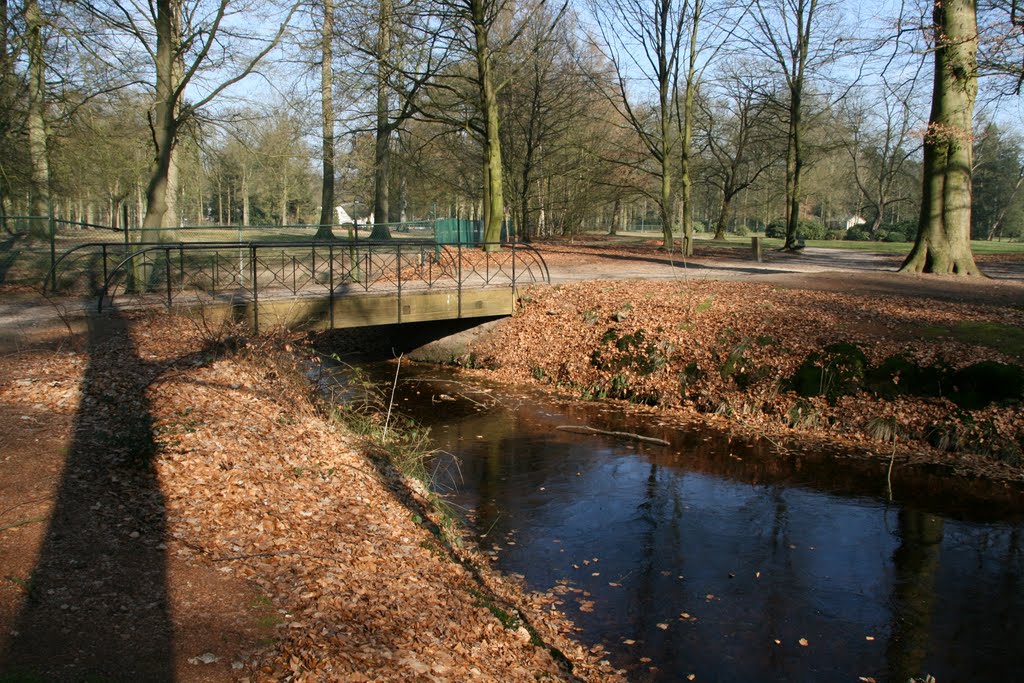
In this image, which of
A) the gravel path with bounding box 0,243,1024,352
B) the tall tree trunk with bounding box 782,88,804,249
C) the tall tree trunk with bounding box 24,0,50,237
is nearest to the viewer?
the gravel path with bounding box 0,243,1024,352

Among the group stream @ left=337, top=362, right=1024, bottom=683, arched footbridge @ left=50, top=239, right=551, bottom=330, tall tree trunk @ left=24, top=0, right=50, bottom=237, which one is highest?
tall tree trunk @ left=24, top=0, right=50, bottom=237

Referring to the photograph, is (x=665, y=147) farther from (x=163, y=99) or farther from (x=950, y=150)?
(x=163, y=99)

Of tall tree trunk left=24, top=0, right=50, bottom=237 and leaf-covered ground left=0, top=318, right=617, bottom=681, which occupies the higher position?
tall tree trunk left=24, top=0, right=50, bottom=237

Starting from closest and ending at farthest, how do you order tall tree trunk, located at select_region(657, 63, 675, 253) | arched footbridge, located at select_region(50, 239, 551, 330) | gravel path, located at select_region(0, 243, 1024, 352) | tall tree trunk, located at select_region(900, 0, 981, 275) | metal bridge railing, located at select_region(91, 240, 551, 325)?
gravel path, located at select_region(0, 243, 1024, 352) → arched footbridge, located at select_region(50, 239, 551, 330) → metal bridge railing, located at select_region(91, 240, 551, 325) → tall tree trunk, located at select_region(900, 0, 981, 275) → tall tree trunk, located at select_region(657, 63, 675, 253)

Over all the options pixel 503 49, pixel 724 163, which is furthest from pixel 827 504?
pixel 724 163

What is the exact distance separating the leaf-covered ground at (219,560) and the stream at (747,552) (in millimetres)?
909

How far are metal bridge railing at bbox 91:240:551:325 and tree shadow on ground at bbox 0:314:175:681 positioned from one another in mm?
5564

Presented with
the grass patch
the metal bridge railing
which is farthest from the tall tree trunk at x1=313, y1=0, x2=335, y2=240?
A: the grass patch

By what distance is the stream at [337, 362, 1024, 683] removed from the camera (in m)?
6.32

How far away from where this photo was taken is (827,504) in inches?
384

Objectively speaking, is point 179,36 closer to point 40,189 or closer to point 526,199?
point 40,189

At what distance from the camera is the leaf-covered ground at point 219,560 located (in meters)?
4.56

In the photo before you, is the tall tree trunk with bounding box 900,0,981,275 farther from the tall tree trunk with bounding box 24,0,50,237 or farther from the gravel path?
the tall tree trunk with bounding box 24,0,50,237

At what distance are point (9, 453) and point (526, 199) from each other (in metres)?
31.5
